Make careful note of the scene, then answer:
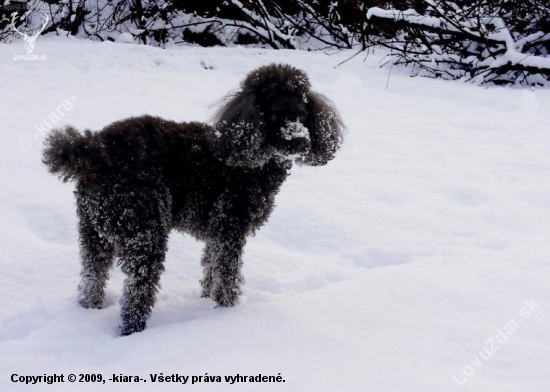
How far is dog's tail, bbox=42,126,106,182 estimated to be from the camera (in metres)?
2.91

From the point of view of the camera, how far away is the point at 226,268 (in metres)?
3.41

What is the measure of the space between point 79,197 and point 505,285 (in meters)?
2.66

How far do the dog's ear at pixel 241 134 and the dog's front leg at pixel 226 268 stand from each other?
1.66 ft

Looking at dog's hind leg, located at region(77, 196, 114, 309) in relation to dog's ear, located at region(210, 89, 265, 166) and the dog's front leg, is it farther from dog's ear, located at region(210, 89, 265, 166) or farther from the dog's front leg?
dog's ear, located at region(210, 89, 265, 166)

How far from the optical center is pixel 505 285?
353cm

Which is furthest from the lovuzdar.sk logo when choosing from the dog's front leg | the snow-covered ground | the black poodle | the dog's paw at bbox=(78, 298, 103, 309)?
the dog's front leg

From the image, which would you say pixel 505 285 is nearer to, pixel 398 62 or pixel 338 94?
pixel 338 94

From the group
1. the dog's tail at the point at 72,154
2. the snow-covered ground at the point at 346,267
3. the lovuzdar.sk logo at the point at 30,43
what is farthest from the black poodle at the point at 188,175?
the lovuzdar.sk logo at the point at 30,43

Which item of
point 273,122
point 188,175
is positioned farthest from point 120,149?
point 273,122

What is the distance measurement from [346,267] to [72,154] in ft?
6.64

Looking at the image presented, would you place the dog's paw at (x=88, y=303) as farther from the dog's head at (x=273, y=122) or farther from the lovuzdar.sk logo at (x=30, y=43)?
the lovuzdar.sk logo at (x=30, y=43)

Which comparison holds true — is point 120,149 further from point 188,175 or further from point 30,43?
point 30,43

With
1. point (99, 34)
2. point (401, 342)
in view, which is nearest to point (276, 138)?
point (401, 342)

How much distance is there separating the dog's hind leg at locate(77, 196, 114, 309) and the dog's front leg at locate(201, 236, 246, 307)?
624 millimetres
